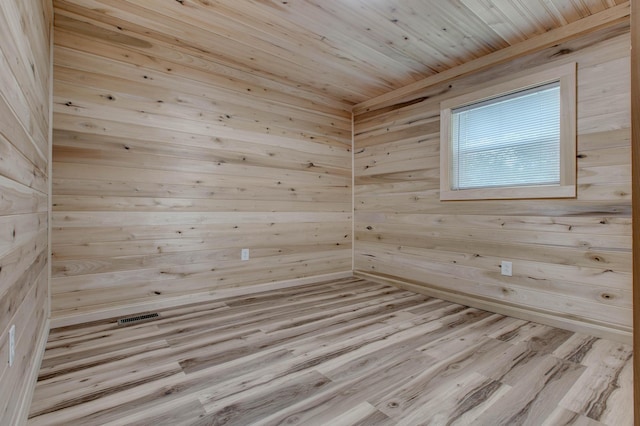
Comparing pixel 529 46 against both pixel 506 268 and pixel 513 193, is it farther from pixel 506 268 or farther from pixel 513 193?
pixel 506 268

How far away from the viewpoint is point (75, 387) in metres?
1.58

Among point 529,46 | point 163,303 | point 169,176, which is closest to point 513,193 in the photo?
point 529,46

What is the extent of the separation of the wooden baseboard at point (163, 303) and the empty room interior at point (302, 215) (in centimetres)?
1

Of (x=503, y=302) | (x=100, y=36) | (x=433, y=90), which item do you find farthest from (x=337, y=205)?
(x=100, y=36)

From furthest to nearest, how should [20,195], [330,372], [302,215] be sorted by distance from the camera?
[302,215] < [330,372] < [20,195]

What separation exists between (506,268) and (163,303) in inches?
114

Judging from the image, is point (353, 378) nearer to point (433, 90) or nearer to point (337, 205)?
point (337, 205)

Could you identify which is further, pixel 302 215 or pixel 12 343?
pixel 302 215

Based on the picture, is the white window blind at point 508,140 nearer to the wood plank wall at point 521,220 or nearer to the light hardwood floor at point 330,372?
the wood plank wall at point 521,220

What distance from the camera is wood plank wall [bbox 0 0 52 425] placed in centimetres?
99

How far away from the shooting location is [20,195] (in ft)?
4.09

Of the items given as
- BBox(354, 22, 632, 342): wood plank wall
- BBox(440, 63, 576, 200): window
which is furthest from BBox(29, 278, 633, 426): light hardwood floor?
BBox(440, 63, 576, 200): window

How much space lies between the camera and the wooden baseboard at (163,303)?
2.39 metres

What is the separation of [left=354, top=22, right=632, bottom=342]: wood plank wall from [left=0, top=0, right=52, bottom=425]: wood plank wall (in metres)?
2.99
